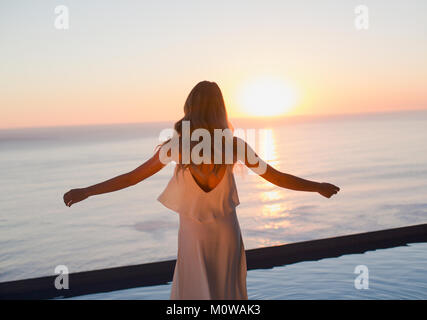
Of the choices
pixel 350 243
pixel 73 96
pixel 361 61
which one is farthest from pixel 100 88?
pixel 350 243

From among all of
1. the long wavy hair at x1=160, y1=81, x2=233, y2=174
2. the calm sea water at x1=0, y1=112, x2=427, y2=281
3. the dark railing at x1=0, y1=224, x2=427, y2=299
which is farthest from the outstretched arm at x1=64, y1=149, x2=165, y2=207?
the dark railing at x1=0, y1=224, x2=427, y2=299

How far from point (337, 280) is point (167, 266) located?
1.32 metres

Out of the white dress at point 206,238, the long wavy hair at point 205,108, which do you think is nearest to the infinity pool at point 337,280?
the white dress at point 206,238

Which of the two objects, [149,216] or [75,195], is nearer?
[75,195]

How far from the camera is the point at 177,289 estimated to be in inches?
77.9

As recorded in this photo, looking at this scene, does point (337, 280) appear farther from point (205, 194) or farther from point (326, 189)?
point (205, 194)

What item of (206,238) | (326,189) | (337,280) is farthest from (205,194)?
(337,280)

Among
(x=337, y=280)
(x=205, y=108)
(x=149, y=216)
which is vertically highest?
(x=205, y=108)

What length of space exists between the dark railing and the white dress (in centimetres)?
186

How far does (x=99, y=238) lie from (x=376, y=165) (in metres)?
9.38

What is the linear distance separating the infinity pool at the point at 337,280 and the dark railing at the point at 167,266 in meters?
0.12

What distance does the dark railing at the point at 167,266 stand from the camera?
356 centimetres

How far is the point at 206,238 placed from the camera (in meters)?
1.91

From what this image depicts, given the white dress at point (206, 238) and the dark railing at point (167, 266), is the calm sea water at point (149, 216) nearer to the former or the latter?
the white dress at point (206, 238)
